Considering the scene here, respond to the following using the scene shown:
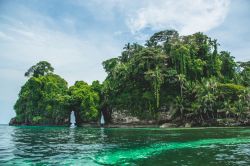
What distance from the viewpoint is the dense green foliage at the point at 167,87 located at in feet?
189

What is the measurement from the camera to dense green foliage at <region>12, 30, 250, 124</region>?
57562mm

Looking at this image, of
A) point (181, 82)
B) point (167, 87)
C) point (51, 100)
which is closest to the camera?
point (181, 82)

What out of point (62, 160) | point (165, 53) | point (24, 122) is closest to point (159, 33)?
point (165, 53)

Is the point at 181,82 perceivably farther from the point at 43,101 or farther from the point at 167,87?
the point at 43,101

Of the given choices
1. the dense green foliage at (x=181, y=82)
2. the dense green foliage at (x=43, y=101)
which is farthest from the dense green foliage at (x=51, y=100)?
the dense green foliage at (x=181, y=82)

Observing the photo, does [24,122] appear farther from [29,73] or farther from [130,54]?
[130,54]

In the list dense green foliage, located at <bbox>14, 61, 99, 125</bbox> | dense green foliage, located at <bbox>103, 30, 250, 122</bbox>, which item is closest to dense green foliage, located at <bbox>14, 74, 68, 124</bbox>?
dense green foliage, located at <bbox>14, 61, 99, 125</bbox>

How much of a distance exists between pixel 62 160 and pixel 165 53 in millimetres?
57330

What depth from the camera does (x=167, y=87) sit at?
65500 millimetres

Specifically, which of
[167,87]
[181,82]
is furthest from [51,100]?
[181,82]

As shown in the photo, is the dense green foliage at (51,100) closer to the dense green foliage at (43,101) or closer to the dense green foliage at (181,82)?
the dense green foliage at (43,101)

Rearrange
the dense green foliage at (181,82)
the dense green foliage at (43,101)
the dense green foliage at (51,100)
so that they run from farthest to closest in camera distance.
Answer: the dense green foliage at (43,101), the dense green foliage at (51,100), the dense green foliage at (181,82)

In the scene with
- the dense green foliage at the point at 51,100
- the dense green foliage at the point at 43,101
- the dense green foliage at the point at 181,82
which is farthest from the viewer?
the dense green foliage at the point at 43,101

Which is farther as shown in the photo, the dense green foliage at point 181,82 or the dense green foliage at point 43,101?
the dense green foliage at point 43,101
